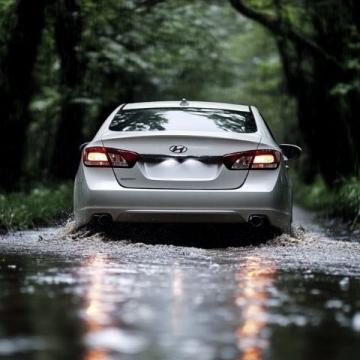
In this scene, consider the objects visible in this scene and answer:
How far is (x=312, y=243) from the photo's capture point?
9.60 meters

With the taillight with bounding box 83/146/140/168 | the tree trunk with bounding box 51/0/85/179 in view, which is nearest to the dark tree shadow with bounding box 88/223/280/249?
the taillight with bounding box 83/146/140/168

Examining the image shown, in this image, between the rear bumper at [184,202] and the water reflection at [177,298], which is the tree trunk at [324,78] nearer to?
the rear bumper at [184,202]

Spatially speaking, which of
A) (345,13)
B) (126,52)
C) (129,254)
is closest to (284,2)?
(345,13)

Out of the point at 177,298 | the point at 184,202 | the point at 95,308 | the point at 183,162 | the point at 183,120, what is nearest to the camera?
the point at 95,308

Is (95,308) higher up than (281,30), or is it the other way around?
(95,308)

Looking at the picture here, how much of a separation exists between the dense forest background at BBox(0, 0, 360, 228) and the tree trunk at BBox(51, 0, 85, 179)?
1.1 inches

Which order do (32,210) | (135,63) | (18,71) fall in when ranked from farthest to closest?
1. (135,63)
2. (18,71)
3. (32,210)

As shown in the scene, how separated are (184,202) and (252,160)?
721mm

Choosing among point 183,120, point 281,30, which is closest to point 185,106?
point 183,120

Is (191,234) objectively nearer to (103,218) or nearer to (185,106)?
(103,218)

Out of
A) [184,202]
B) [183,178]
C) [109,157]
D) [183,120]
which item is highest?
[183,120]

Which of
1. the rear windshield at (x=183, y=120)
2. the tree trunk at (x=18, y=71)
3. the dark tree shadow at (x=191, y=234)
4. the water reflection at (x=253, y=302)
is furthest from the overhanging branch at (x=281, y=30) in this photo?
the water reflection at (x=253, y=302)

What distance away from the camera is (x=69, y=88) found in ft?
72.3

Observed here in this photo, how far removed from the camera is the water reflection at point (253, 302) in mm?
4422
